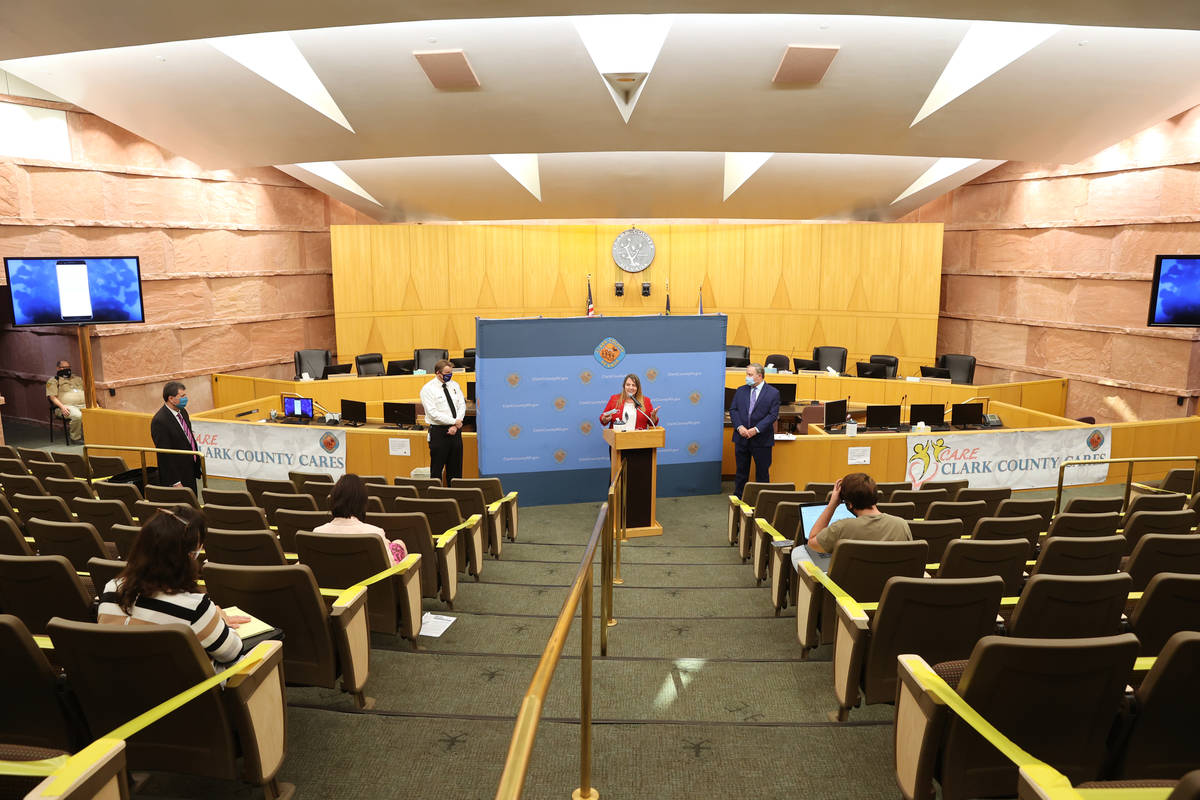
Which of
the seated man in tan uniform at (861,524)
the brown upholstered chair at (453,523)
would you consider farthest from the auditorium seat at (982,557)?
the brown upholstered chair at (453,523)

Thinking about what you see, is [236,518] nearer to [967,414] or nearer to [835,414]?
[835,414]

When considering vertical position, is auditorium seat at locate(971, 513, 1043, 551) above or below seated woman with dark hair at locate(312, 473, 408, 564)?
below

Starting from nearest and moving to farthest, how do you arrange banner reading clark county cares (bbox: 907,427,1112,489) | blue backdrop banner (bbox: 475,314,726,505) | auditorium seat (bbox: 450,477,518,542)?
auditorium seat (bbox: 450,477,518,542) → blue backdrop banner (bbox: 475,314,726,505) → banner reading clark county cares (bbox: 907,427,1112,489)

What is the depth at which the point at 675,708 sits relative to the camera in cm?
385

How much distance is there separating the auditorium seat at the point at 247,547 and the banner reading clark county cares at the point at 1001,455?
7.62 meters

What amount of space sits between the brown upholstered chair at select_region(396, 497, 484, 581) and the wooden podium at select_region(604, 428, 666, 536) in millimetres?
2261

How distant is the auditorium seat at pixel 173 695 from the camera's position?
260 centimetres

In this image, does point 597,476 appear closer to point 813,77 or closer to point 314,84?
point 813,77

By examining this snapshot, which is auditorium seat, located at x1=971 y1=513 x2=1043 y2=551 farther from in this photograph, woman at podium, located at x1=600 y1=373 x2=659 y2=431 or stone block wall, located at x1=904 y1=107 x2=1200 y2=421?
stone block wall, located at x1=904 y1=107 x2=1200 y2=421

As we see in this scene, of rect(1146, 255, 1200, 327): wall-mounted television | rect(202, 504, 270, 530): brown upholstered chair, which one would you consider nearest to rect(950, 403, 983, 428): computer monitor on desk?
rect(1146, 255, 1200, 327): wall-mounted television

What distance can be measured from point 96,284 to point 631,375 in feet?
28.1

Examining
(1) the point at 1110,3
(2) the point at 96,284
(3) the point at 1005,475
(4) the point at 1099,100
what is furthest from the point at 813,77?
(2) the point at 96,284

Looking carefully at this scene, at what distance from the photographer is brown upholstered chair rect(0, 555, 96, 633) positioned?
3463 millimetres

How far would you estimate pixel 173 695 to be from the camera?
8.91 feet
